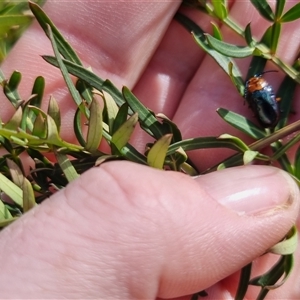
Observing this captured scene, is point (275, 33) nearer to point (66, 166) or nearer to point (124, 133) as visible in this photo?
point (124, 133)

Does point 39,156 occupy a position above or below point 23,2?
below

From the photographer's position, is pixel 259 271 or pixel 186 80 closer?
pixel 259 271

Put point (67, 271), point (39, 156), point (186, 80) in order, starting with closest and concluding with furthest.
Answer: point (67, 271) < point (39, 156) < point (186, 80)

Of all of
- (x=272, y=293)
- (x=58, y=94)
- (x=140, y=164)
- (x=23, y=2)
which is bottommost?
(x=272, y=293)

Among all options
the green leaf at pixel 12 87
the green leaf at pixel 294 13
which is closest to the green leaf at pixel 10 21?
the green leaf at pixel 12 87

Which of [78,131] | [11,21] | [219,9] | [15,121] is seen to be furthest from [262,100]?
[11,21]

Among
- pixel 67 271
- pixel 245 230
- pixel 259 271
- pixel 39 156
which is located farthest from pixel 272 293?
pixel 39 156

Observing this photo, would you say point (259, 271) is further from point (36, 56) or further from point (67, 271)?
point (36, 56)

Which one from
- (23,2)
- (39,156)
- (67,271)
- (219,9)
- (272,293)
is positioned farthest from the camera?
(23,2)
